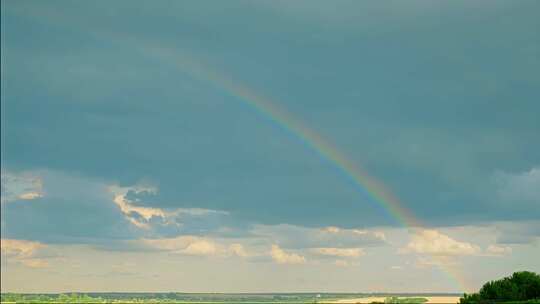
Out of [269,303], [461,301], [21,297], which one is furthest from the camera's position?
[269,303]

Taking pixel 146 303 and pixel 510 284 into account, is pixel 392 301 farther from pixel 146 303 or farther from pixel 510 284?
pixel 146 303

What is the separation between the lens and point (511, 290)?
132875 millimetres

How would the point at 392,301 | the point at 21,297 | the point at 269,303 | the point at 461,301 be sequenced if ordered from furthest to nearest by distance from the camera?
the point at 269,303 → the point at 21,297 → the point at 461,301 → the point at 392,301

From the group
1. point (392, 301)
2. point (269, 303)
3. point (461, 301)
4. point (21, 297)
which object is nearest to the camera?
point (392, 301)

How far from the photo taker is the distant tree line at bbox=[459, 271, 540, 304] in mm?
131350

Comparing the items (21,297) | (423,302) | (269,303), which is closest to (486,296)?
(423,302)

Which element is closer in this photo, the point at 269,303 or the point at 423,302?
the point at 423,302

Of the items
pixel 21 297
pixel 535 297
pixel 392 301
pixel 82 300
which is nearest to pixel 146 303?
pixel 82 300

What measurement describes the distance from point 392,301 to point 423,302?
21.1ft

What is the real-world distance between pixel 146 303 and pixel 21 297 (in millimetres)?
30262

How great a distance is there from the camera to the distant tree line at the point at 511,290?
131350 millimetres

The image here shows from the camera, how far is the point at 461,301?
129 m

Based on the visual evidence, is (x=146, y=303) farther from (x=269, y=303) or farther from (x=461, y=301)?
(x=461, y=301)

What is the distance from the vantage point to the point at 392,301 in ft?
359
